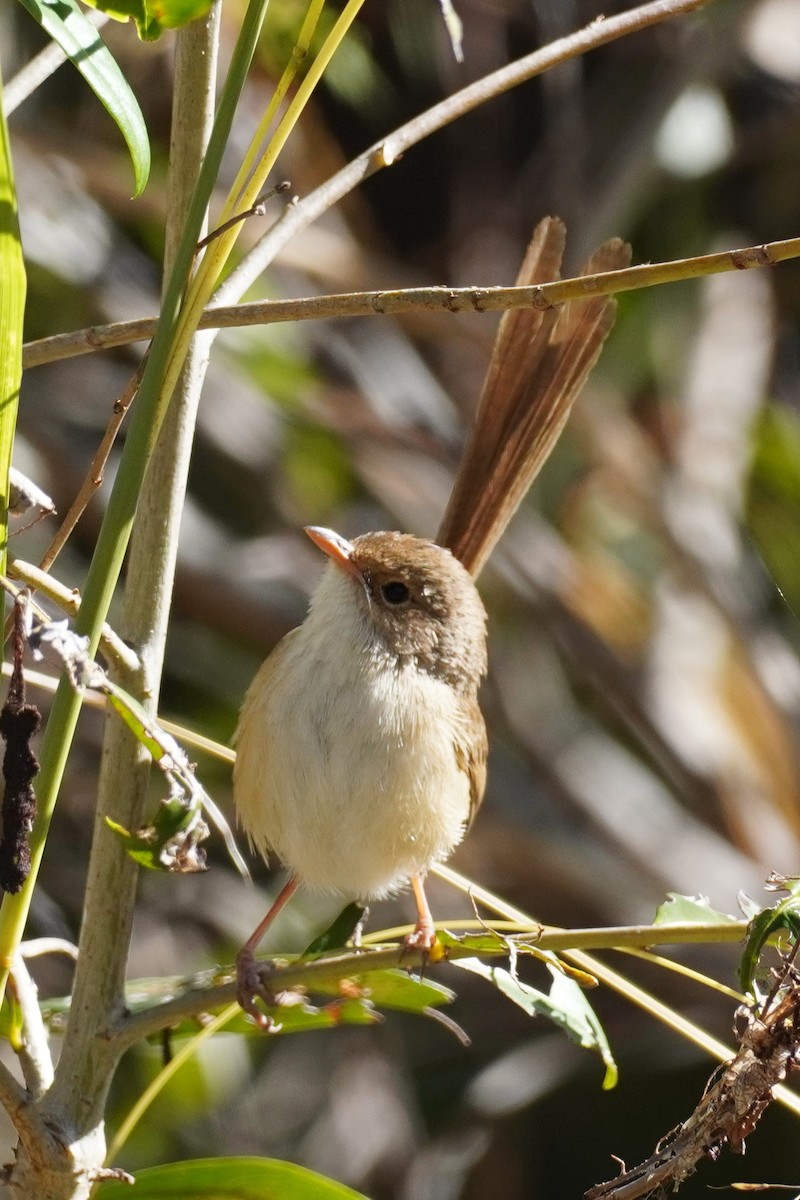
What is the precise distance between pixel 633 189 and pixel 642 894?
2.60 m

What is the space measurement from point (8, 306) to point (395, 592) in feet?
5.59

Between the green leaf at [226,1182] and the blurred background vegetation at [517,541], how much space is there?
115 inches

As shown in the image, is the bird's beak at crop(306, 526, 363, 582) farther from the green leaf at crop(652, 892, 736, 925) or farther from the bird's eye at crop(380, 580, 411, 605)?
the green leaf at crop(652, 892, 736, 925)

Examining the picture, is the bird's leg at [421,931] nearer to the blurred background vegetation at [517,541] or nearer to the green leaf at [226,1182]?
the green leaf at [226,1182]

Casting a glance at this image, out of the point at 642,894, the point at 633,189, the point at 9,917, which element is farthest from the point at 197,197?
the point at 633,189

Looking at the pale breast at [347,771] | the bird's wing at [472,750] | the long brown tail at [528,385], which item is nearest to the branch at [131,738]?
the long brown tail at [528,385]

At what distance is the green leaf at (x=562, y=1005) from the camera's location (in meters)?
1.55

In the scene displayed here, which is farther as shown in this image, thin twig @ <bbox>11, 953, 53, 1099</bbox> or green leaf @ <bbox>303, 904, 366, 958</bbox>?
green leaf @ <bbox>303, 904, 366, 958</bbox>

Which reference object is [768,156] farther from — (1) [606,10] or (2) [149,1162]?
(2) [149,1162]

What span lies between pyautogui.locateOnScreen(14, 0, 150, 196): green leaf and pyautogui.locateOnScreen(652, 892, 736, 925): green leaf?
0.93 meters

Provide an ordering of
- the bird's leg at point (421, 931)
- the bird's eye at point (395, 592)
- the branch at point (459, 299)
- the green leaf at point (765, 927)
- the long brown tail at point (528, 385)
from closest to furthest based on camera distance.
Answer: the branch at point (459, 299) < the green leaf at point (765, 927) < the bird's leg at point (421, 931) < the long brown tail at point (528, 385) < the bird's eye at point (395, 592)

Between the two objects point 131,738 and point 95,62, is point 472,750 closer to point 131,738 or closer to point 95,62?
point 131,738

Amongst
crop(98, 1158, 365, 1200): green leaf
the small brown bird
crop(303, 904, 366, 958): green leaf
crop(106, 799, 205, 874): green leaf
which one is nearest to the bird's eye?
the small brown bird

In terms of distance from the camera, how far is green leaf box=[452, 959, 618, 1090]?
1549mm
